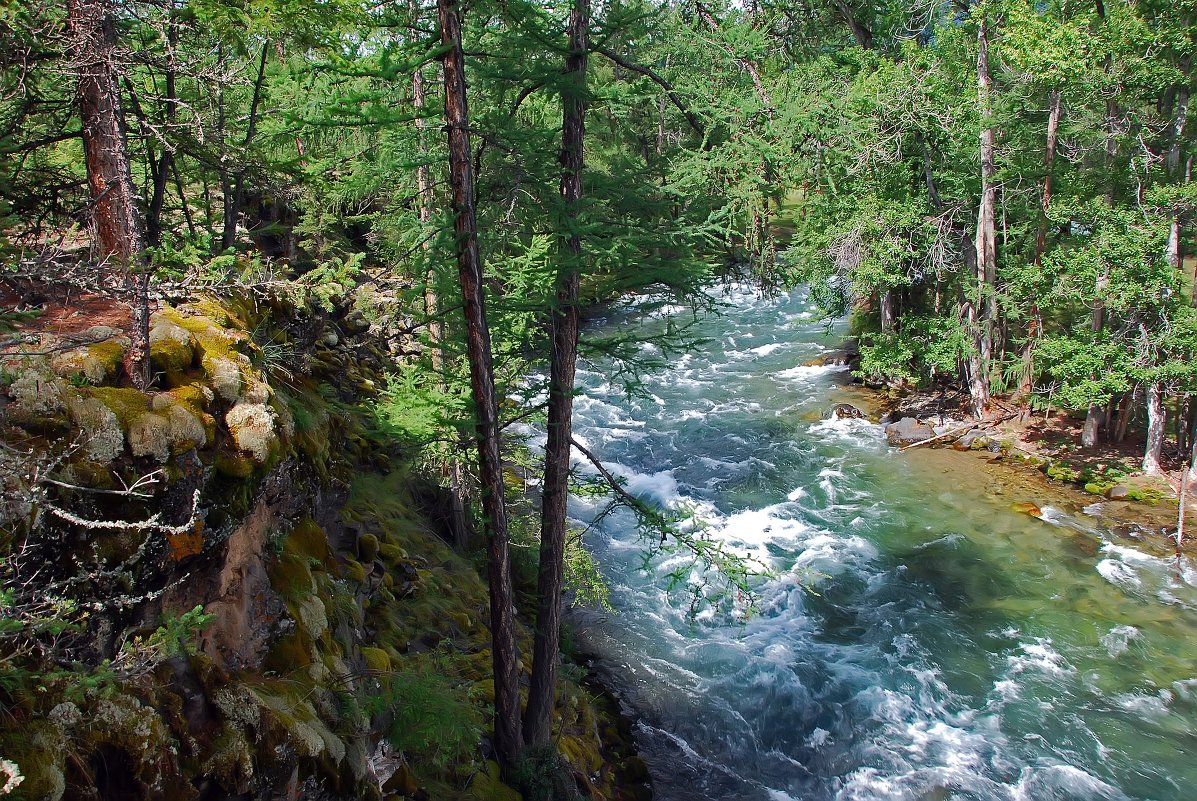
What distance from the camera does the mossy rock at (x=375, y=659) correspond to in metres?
7.38

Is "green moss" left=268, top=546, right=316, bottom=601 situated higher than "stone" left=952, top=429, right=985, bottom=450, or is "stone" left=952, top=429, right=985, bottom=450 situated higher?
"green moss" left=268, top=546, right=316, bottom=601

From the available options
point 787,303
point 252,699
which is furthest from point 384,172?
point 787,303

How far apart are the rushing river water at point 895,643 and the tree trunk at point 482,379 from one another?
1770 millimetres

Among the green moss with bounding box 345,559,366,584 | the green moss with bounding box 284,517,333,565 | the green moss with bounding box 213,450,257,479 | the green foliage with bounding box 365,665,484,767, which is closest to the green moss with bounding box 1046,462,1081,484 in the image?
the green foliage with bounding box 365,665,484,767

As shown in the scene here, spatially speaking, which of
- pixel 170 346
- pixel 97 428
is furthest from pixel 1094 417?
pixel 97 428

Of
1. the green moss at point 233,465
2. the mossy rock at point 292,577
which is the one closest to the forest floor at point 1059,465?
the mossy rock at point 292,577

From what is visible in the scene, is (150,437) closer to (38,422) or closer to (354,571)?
(38,422)

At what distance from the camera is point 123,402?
16.4ft

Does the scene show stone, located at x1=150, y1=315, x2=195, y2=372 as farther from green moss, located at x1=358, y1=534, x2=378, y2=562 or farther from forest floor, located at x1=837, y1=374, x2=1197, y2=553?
forest floor, located at x1=837, y1=374, x2=1197, y2=553

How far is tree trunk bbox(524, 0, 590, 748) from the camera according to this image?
6.42m

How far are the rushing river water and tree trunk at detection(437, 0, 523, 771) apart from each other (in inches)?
69.7

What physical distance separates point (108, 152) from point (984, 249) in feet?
62.0

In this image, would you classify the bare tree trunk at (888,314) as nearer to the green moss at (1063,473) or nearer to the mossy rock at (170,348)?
the green moss at (1063,473)

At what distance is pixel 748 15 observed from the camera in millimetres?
7895
